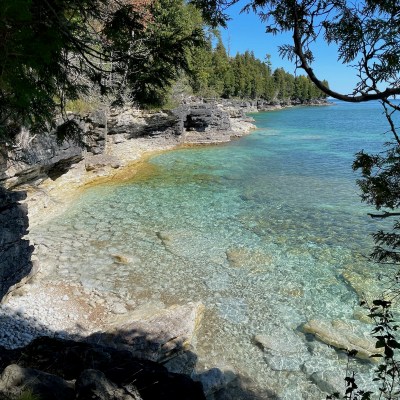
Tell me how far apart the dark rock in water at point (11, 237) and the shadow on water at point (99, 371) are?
2.36ft

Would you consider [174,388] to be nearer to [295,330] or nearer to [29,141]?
[295,330]

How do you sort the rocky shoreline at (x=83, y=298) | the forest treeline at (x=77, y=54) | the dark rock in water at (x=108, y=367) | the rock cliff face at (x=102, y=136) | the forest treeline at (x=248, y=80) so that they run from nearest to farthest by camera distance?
the forest treeline at (x=77, y=54), the dark rock in water at (x=108, y=367), the rocky shoreline at (x=83, y=298), the rock cliff face at (x=102, y=136), the forest treeline at (x=248, y=80)

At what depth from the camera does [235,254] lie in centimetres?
942

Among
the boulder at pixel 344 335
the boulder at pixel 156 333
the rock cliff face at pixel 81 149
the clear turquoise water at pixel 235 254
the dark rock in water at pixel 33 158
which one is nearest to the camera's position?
the boulder at pixel 156 333

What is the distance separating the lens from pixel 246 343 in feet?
20.5

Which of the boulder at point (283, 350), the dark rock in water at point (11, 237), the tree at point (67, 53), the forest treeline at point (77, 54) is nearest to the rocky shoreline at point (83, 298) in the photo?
the dark rock in water at point (11, 237)

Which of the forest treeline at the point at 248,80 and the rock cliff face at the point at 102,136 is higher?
the forest treeline at the point at 248,80

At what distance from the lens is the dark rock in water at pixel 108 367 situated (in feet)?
12.1

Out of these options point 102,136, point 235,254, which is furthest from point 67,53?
point 102,136

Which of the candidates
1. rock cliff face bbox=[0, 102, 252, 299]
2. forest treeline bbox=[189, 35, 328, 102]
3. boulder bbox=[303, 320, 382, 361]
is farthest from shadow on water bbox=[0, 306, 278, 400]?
forest treeline bbox=[189, 35, 328, 102]

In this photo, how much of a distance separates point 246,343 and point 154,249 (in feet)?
13.8

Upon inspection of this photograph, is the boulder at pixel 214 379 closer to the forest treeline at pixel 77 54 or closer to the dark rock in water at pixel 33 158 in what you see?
the forest treeline at pixel 77 54

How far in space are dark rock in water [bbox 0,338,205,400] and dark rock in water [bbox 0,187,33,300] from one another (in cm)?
243

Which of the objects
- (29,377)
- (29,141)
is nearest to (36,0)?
(29,377)
